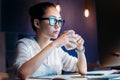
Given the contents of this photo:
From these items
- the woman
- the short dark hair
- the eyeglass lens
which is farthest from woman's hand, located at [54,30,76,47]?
the short dark hair

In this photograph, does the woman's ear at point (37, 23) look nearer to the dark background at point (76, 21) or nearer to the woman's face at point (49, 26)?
the woman's face at point (49, 26)

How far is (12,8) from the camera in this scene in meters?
3.28

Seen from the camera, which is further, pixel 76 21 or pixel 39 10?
pixel 76 21

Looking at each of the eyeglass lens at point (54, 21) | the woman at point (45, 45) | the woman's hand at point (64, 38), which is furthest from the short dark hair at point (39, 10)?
the woman's hand at point (64, 38)

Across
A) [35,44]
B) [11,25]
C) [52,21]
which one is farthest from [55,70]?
[11,25]

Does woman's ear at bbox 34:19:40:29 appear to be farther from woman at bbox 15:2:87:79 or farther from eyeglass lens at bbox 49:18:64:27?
eyeglass lens at bbox 49:18:64:27

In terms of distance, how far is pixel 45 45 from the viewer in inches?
70.1

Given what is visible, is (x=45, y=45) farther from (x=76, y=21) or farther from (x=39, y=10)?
(x=76, y=21)

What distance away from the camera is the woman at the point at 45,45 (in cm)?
149

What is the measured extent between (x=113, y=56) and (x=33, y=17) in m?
0.76

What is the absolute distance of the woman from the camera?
149cm

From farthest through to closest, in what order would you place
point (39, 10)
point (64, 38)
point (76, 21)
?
1. point (76, 21)
2. point (39, 10)
3. point (64, 38)

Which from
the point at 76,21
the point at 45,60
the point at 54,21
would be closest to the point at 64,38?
the point at 54,21

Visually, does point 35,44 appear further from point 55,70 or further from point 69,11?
point 69,11
